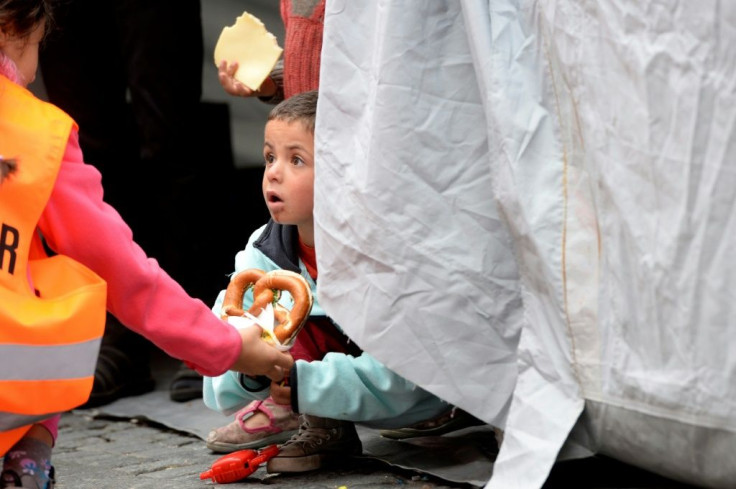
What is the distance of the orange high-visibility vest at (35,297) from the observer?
1670 mm

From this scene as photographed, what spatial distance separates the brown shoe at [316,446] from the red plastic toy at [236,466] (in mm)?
24

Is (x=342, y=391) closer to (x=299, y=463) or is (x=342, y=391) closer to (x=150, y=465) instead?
(x=299, y=463)

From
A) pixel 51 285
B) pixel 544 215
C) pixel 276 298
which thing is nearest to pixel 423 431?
pixel 276 298

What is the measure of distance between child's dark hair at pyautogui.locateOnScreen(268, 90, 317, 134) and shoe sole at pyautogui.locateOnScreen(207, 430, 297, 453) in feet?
2.25

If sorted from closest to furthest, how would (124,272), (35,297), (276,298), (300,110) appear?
(35,297) < (124,272) < (276,298) < (300,110)

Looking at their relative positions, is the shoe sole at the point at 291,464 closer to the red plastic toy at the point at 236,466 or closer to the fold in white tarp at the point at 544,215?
the red plastic toy at the point at 236,466

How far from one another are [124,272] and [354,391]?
0.66 meters

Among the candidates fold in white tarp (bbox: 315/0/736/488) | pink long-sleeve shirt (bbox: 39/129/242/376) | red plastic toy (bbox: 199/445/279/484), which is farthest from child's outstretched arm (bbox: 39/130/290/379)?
red plastic toy (bbox: 199/445/279/484)

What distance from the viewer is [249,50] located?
2.71 m

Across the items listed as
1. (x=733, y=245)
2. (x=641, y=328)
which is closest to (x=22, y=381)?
(x=641, y=328)

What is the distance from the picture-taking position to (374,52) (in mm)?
2025

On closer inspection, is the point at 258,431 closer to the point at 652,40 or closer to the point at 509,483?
the point at 509,483

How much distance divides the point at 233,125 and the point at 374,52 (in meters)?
2.30

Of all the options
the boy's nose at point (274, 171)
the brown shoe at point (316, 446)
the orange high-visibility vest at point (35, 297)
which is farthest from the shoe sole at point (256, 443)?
the orange high-visibility vest at point (35, 297)
